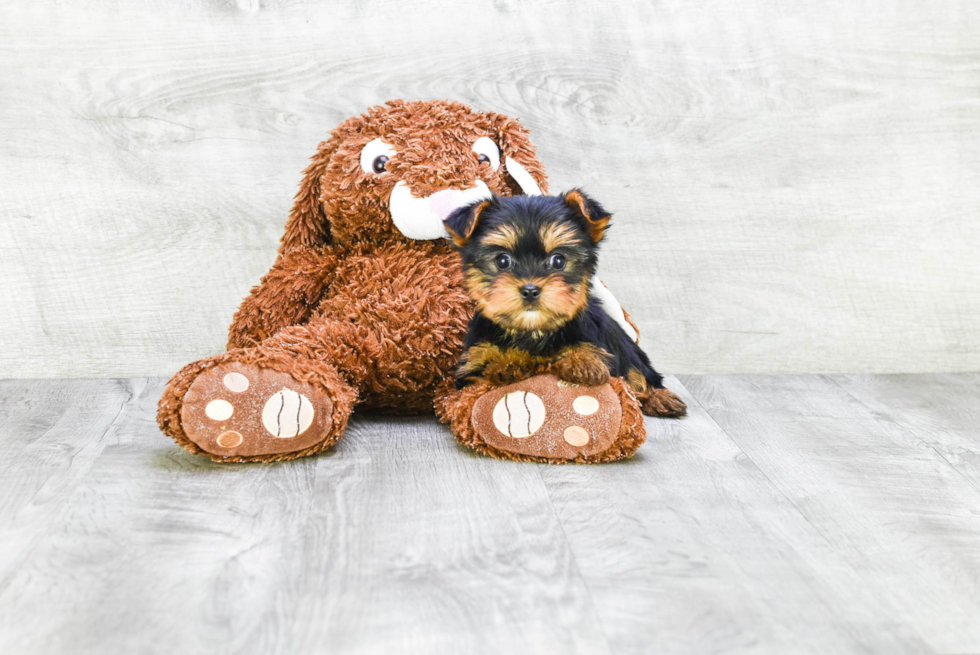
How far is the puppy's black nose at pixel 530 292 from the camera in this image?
1.15m

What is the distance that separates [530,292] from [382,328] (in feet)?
1.31

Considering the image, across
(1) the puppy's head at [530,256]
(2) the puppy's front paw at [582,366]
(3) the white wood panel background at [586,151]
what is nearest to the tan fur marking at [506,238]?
→ (1) the puppy's head at [530,256]

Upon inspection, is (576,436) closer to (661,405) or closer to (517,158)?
(661,405)

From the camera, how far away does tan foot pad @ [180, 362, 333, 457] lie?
1218mm

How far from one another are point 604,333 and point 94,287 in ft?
3.63

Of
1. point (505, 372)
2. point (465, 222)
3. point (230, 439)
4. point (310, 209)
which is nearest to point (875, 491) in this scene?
point (505, 372)

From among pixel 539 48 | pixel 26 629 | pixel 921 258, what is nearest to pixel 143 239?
pixel 539 48

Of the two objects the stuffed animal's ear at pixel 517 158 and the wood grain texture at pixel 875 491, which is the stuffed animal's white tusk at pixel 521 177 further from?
the wood grain texture at pixel 875 491

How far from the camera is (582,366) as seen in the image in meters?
1.25

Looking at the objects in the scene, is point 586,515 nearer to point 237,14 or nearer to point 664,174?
point 664,174

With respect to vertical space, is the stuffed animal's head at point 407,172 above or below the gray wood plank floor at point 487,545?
above

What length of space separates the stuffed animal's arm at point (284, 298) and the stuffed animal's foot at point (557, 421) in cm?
43

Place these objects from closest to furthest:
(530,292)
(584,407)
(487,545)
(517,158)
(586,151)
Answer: (487,545) < (530,292) < (584,407) < (517,158) < (586,151)

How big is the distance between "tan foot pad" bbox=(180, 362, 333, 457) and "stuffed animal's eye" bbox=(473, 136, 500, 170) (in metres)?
0.51
